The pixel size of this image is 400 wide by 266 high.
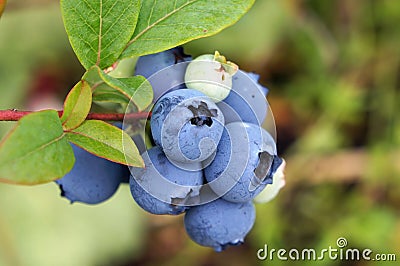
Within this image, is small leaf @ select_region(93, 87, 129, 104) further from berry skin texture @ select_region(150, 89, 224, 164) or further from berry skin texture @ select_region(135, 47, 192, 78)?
berry skin texture @ select_region(150, 89, 224, 164)

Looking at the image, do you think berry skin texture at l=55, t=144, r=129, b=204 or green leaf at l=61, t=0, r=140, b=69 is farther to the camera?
berry skin texture at l=55, t=144, r=129, b=204

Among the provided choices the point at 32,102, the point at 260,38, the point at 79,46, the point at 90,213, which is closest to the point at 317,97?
the point at 260,38

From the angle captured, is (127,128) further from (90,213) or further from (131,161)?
(90,213)

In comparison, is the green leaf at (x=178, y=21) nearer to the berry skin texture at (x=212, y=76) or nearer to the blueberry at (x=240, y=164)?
the berry skin texture at (x=212, y=76)

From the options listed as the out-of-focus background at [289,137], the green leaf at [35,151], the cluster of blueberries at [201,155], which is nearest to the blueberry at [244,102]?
the cluster of blueberries at [201,155]

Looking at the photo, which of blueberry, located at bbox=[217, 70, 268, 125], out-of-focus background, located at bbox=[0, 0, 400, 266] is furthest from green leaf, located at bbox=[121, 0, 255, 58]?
out-of-focus background, located at bbox=[0, 0, 400, 266]

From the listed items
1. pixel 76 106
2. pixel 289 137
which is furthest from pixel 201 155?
pixel 289 137
